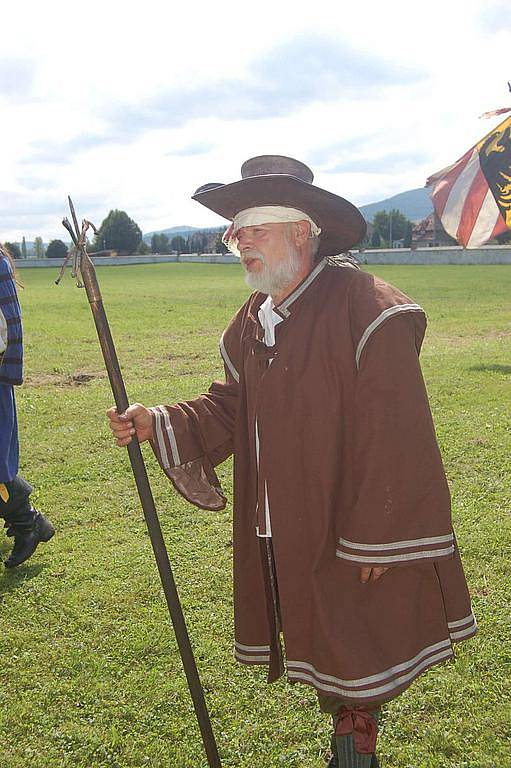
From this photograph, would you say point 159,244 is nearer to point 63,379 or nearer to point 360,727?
point 63,379

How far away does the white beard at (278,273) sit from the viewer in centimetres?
258

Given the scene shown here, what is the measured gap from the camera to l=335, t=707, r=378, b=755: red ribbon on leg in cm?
256

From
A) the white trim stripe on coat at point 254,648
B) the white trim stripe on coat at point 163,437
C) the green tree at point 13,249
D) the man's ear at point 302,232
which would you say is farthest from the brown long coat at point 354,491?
the green tree at point 13,249

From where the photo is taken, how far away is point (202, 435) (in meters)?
2.90

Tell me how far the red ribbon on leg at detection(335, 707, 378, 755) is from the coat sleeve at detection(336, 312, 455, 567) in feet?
2.02

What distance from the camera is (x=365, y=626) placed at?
243 cm

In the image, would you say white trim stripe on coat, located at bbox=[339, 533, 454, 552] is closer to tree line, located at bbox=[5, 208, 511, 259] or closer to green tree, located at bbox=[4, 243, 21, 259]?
green tree, located at bbox=[4, 243, 21, 259]

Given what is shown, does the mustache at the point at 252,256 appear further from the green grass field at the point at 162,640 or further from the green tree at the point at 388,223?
the green tree at the point at 388,223

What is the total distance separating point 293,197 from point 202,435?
0.98 metres

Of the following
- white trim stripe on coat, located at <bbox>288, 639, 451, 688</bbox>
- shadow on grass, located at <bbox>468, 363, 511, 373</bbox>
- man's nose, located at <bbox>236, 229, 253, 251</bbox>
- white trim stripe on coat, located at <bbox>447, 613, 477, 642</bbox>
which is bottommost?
shadow on grass, located at <bbox>468, 363, 511, 373</bbox>

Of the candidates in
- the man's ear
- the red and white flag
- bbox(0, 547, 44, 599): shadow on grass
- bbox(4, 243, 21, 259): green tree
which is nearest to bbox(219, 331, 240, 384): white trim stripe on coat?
the man's ear

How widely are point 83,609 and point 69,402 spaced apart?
5185mm

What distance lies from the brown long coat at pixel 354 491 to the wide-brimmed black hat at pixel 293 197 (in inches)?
4.7

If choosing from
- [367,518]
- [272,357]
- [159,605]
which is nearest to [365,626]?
[367,518]
